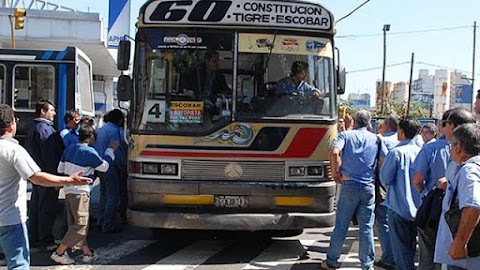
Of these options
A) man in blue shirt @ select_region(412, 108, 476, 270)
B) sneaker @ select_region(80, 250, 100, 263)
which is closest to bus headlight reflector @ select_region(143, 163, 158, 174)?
sneaker @ select_region(80, 250, 100, 263)

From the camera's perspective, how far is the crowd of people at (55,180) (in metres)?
4.88

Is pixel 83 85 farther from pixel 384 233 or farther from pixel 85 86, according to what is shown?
pixel 384 233

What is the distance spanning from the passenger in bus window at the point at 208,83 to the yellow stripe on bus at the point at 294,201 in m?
1.29

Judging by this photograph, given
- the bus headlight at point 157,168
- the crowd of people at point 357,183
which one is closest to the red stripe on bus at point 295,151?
the bus headlight at point 157,168

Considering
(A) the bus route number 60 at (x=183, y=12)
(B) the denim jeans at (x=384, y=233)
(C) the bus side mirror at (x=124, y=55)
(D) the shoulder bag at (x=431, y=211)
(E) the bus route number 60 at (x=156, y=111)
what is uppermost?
(A) the bus route number 60 at (x=183, y=12)

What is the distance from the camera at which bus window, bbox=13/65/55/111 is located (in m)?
11.3

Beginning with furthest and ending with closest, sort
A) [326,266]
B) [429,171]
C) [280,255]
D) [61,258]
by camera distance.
Answer: [280,255] → [326,266] → [61,258] → [429,171]

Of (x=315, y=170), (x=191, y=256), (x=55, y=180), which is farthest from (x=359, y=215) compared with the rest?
(x=55, y=180)

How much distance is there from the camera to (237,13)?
7.26 meters

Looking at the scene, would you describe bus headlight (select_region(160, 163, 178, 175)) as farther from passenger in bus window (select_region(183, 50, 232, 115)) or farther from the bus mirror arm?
the bus mirror arm

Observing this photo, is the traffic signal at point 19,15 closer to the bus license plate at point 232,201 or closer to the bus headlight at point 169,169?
the bus headlight at point 169,169

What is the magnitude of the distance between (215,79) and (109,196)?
279cm

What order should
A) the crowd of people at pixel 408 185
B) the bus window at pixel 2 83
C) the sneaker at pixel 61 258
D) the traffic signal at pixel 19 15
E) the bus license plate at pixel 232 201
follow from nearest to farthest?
the crowd of people at pixel 408 185 < the sneaker at pixel 61 258 < the bus license plate at pixel 232 201 < the bus window at pixel 2 83 < the traffic signal at pixel 19 15

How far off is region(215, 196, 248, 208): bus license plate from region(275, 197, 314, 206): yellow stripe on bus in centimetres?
39
